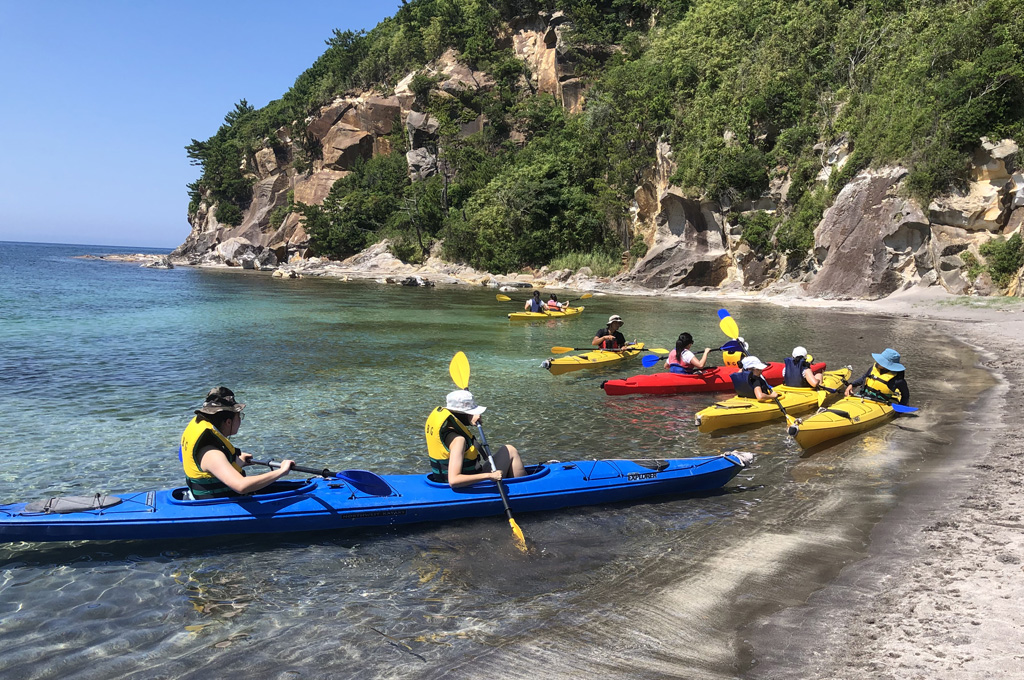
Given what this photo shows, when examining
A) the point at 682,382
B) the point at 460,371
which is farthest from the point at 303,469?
the point at 682,382

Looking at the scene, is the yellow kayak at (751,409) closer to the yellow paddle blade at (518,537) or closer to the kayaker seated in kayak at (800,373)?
the kayaker seated in kayak at (800,373)

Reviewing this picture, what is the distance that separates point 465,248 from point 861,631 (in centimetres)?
4414

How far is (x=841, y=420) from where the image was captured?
8.70 m

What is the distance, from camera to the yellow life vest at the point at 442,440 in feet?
19.8

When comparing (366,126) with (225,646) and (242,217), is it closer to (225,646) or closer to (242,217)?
(242,217)

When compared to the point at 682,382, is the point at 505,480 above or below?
below

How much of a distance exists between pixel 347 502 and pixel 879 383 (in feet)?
26.9

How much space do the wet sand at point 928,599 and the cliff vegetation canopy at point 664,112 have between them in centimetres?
2372

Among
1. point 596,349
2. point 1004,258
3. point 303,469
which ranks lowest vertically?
point 303,469

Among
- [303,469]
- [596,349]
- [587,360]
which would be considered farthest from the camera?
[596,349]

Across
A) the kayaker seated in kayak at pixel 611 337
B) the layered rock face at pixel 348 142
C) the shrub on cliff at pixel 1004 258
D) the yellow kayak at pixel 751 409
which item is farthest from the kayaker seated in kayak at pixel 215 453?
the layered rock face at pixel 348 142

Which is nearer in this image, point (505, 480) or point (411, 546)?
point (411, 546)

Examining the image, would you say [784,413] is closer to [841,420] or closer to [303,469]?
[841,420]

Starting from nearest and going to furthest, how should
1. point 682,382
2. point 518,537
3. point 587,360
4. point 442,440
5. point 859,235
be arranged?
point 518,537 → point 442,440 → point 682,382 → point 587,360 → point 859,235
